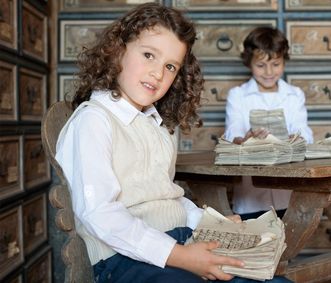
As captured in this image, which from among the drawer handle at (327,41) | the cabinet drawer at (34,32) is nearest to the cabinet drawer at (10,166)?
the cabinet drawer at (34,32)

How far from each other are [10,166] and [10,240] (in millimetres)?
257

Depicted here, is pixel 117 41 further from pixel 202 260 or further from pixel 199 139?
pixel 199 139

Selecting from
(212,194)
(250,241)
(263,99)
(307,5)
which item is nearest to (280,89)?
(263,99)

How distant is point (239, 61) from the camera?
2.38 meters

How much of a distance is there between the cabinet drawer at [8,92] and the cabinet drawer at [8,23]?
8cm

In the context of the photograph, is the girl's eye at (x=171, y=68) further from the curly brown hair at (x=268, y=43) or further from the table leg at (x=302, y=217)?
the curly brown hair at (x=268, y=43)

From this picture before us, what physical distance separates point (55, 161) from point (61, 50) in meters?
1.37

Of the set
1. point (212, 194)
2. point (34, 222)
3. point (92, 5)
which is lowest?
point (34, 222)

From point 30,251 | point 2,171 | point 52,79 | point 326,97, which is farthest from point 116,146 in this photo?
point 326,97

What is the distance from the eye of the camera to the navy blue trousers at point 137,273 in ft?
2.99

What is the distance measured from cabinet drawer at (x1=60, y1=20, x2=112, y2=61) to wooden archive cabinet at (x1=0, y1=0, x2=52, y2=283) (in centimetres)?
12

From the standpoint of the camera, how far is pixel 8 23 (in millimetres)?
1735

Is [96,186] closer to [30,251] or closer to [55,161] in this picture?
[55,161]

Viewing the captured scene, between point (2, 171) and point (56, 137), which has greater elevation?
point (56, 137)
